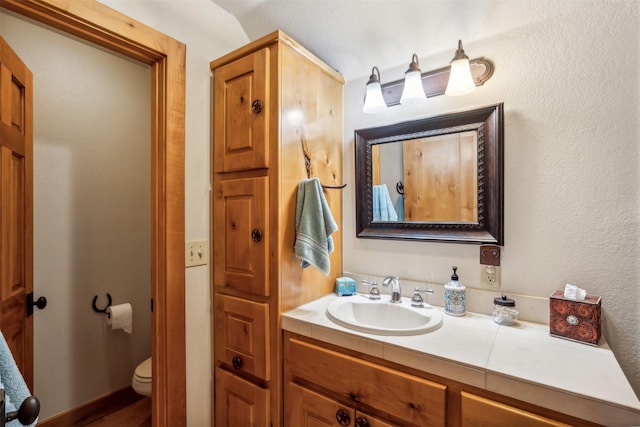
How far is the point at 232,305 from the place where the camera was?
1379 millimetres

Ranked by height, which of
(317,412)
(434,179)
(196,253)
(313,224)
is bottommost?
(317,412)

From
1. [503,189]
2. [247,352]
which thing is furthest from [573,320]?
[247,352]

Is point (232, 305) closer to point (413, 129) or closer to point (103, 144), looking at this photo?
point (413, 129)

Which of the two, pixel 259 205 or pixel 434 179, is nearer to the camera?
pixel 259 205

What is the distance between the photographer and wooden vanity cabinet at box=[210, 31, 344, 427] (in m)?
1.25

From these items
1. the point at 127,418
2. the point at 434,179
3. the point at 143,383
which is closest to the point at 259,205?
the point at 434,179

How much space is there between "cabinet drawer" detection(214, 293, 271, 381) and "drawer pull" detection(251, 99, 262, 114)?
2.72ft

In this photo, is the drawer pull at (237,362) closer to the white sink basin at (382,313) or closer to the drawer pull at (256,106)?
the white sink basin at (382,313)

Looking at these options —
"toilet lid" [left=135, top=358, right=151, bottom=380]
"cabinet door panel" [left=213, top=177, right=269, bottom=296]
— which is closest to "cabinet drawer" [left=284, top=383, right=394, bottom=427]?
"cabinet door panel" [left=213, top=177, right=269, bottom=296]

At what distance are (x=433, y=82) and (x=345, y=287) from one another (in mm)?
1071

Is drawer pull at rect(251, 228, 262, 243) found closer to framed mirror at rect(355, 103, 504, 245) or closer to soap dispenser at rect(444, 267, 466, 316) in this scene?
framed mirror at rect(355, 103, 504, 245)

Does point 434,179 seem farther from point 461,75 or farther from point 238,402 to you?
point 238,402

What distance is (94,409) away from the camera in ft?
6.33

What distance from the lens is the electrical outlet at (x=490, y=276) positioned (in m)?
1.26
